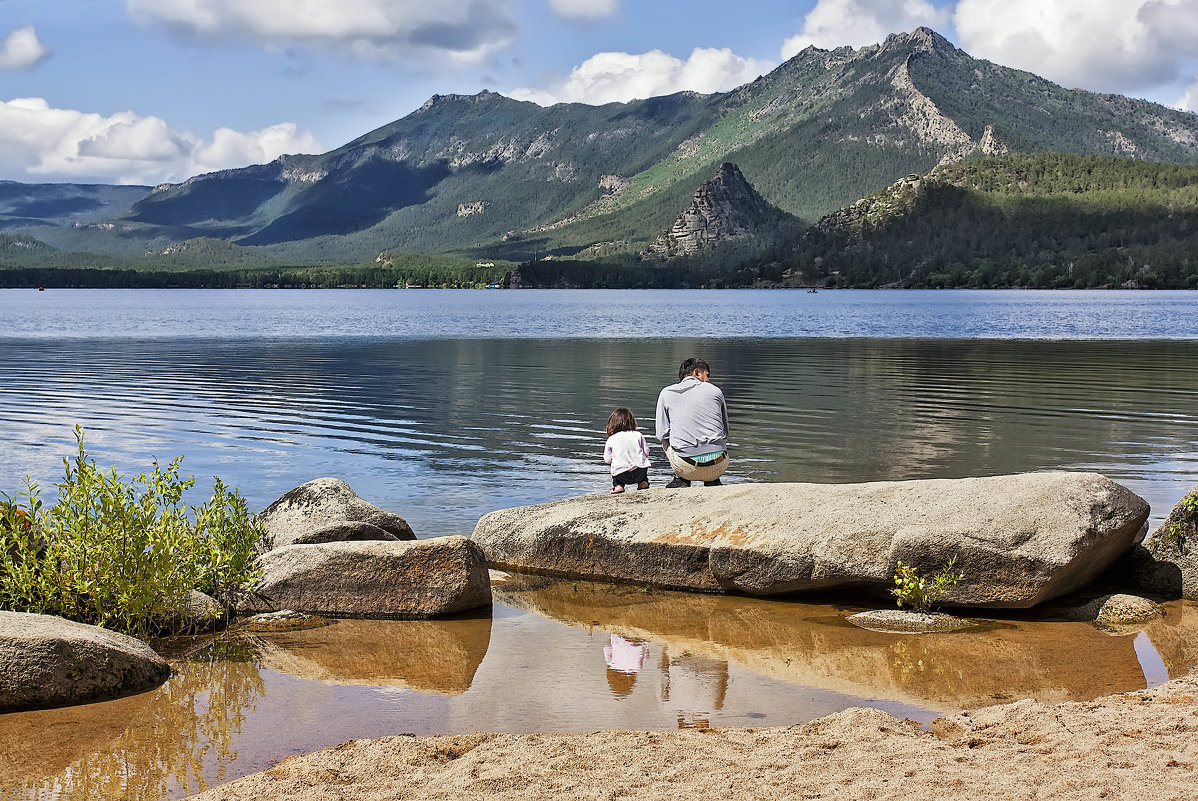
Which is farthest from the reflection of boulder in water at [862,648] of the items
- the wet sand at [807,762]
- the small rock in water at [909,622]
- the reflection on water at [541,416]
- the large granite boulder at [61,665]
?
the reflection on water at [541,416]

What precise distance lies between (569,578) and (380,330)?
75.5 meters

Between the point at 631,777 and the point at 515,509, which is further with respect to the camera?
the point at 515,509

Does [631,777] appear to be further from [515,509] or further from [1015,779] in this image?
[515,509]

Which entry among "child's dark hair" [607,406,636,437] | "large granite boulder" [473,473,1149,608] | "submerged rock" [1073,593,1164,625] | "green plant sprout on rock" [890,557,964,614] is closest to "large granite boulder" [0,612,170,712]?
"large granite boulder" [473,473,1149,608]

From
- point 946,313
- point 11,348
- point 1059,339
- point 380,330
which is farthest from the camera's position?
point 946,313

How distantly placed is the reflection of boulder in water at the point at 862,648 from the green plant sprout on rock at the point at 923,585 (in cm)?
49

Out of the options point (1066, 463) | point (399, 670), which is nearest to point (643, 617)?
point (399, 670)

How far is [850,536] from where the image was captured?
12172mm

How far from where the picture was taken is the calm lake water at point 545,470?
344 inches

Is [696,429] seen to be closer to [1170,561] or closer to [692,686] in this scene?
[1170,561]

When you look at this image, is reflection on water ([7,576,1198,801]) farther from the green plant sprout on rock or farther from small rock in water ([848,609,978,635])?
the green plant sprout on rock

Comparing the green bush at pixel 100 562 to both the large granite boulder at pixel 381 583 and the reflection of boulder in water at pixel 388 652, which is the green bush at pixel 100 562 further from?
the large granite boulder at pixel 381 583

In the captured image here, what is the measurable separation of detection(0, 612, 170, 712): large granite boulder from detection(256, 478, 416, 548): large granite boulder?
4371mm

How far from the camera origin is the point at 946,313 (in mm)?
119750
